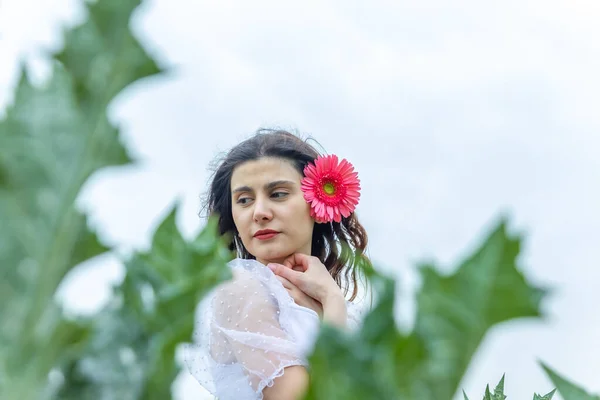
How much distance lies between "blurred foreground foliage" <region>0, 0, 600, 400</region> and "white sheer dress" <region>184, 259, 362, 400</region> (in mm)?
2462

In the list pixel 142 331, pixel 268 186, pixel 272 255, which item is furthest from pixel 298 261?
pixel 142 331

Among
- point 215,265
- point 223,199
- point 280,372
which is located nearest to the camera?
point 215,265

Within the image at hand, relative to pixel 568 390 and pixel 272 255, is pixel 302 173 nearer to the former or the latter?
pixel 272 255

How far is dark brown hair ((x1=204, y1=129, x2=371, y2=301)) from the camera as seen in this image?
158 inches

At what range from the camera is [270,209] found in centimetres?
358

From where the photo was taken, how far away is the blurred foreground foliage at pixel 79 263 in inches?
18.6

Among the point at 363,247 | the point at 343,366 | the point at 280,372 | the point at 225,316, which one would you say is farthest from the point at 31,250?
the point at 363,247

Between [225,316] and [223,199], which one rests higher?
[223,199]

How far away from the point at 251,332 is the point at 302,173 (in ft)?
3.95

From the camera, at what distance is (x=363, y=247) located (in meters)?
4.50

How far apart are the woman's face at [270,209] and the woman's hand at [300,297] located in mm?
179

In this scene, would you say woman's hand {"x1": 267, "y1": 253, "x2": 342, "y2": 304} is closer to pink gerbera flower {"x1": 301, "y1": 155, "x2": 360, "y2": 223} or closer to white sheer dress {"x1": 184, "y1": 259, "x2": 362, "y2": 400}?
white sheer dress {"x1": 184, "y1": 259, "x2": 362, "y2": 400}

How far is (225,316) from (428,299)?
2.81 metres

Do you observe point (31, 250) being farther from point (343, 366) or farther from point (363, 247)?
point (363, 247)
